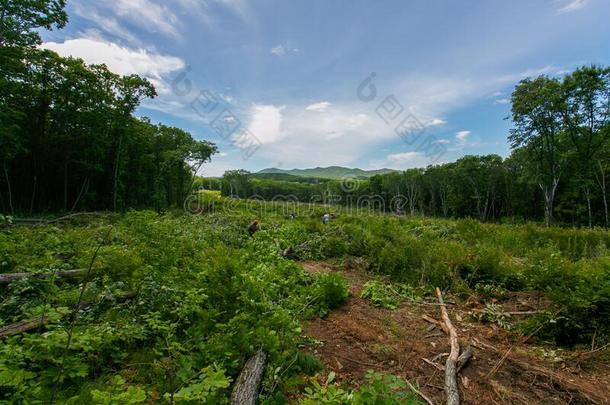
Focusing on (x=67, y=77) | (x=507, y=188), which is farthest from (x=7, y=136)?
(x=507, y=188)

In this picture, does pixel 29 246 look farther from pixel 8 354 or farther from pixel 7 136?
pixel 7 136

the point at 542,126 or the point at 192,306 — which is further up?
the point at 542,126

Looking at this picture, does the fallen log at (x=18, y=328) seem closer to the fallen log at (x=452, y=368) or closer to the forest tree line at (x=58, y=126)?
the fallen log at (x=452, y=368)

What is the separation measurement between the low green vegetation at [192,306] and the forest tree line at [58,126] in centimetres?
1373

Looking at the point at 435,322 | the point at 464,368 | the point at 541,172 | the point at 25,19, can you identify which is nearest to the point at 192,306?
the point at 464,368

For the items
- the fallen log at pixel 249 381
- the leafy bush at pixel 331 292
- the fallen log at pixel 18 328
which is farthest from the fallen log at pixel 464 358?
the fallen log at pixel 18 328

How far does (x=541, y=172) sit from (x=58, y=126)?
40015mm

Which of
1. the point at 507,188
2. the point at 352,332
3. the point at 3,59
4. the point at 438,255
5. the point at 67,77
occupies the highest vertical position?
the point at 67,77

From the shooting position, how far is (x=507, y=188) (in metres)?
45.1

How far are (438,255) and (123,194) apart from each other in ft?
104

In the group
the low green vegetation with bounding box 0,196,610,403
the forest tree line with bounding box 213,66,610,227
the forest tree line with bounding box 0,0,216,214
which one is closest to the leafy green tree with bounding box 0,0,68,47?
the forest tree line with bounding box 0,0,216,214

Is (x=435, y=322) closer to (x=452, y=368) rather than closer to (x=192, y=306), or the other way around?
(x=452, y=368)

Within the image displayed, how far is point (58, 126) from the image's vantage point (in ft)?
70.9

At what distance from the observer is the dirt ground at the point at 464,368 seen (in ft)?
10.2
